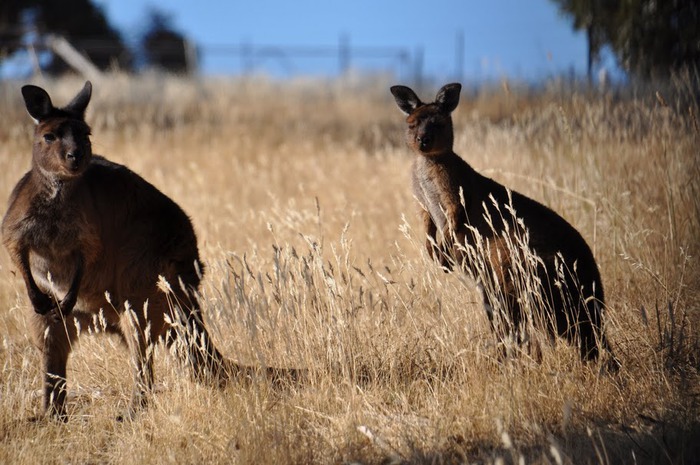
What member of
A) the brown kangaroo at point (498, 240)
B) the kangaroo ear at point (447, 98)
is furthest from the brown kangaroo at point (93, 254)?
the kangaroo ear at point (447, 98)

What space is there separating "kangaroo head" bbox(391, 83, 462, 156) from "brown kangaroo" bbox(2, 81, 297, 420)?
1608 millimetres

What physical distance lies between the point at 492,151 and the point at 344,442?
5733mm

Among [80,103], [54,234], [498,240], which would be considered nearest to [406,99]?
[498,240]

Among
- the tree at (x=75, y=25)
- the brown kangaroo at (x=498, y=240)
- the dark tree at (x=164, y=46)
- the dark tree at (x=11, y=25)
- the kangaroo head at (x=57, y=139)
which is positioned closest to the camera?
the kangaroo head at (x=57, y=139)

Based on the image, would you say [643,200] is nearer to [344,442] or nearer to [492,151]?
[492,151]

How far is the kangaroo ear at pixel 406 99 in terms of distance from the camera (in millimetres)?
5719

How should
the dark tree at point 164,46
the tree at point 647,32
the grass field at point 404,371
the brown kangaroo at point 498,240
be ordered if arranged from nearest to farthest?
1. the grass field at point 404,371
2. the brown kangaroo at point 498,240
3. the tree at point 647,32
4. the dark tree at point 164,46

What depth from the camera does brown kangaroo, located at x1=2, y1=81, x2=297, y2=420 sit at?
471 centimetres

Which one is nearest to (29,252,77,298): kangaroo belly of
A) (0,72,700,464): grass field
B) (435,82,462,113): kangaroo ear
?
(0,72,700,464): grass field

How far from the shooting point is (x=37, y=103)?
16.0ft

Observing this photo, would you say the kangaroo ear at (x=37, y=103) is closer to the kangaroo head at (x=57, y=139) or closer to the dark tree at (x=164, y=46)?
the kangaroo head at (x=57, y=139)

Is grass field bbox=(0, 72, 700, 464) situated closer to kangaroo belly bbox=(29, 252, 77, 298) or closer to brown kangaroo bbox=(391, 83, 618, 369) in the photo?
brown kangaroo bbox=(391, 83, 618, 369)

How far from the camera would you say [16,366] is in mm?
5836

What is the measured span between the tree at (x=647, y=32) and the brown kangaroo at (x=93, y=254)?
575 cm
